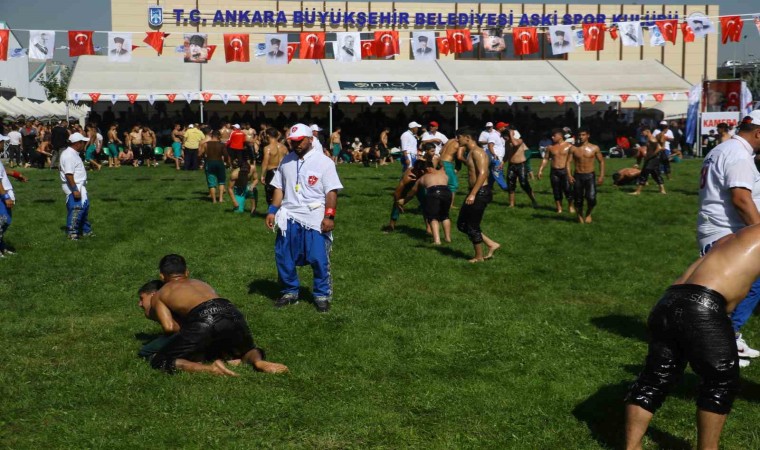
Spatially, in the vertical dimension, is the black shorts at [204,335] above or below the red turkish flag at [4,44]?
below

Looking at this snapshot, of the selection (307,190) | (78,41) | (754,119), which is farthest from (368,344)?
(78,41)

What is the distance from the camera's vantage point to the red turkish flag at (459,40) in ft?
68.7

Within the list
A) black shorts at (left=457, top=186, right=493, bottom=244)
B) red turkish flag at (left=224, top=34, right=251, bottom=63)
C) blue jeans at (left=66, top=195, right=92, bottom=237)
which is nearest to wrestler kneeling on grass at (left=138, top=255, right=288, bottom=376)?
black shorts at (left=457, top=186, right=493, bottom=244)

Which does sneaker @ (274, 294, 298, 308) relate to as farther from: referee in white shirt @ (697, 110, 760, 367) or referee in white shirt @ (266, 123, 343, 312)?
referee in white shirt @ (697, 110, 760, 367)

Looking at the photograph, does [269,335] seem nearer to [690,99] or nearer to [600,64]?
[690,99]

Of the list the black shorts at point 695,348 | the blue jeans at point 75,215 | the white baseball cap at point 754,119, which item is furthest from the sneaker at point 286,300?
the blue jeans at point 75,215

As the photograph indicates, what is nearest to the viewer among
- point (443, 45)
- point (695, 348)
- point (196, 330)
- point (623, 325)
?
point (695, 348)

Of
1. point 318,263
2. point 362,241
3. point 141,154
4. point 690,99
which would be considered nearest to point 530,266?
point 362,241

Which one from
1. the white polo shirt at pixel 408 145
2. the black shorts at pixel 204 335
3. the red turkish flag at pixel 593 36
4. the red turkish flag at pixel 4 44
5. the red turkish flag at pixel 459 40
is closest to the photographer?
the black shorts at pixel 204 335

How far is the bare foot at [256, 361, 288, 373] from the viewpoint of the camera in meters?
6.48

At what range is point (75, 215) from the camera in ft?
44.3

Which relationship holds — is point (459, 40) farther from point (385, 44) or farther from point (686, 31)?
point (686, 31)

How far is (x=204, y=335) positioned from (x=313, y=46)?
50.3ft

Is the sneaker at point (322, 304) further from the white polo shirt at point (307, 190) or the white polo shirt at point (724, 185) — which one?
the white polo shirt at point (724, 185)
